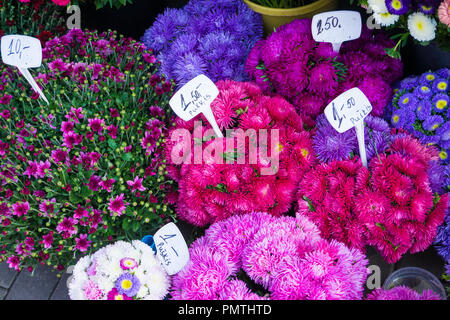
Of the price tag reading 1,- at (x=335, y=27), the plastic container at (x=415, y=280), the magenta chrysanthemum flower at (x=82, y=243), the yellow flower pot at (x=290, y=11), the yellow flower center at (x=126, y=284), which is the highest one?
the yellow flower pot at (x=290, y=11)

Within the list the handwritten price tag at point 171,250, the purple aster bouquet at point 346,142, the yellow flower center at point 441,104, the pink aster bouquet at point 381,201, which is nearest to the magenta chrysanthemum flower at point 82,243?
the handwritten price tag at point 171,250

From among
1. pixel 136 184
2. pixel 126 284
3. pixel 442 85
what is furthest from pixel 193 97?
pixel 442 85

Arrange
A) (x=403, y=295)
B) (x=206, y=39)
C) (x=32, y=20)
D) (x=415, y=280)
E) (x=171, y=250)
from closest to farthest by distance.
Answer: (x=403, y=295), (x=171, y=250), (x=415, y=280), (x=206, y=39), (x=32, y=20)

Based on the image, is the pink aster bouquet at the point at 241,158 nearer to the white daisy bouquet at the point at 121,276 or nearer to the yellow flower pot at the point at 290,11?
the white daisy bouquet at the point at 121,276

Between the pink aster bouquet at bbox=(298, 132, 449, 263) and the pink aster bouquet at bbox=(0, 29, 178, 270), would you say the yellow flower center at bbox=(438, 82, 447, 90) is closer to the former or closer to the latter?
the pink aster bouquet at bbox=(298, 132, 449, 263)

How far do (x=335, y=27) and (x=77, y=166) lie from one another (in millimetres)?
1059

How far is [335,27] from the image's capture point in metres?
1.47

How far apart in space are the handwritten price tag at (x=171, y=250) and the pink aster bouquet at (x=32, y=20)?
1.25 meters

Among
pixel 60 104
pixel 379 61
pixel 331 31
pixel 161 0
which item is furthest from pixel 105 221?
pixel 161 0

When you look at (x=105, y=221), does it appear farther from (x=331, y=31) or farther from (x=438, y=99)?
(x=438, y=99)

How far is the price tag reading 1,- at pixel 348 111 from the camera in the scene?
1229 mm

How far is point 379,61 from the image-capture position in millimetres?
1564

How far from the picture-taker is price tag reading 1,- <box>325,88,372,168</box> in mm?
1229

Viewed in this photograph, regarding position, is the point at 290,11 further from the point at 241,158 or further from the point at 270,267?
the point at 270,267
